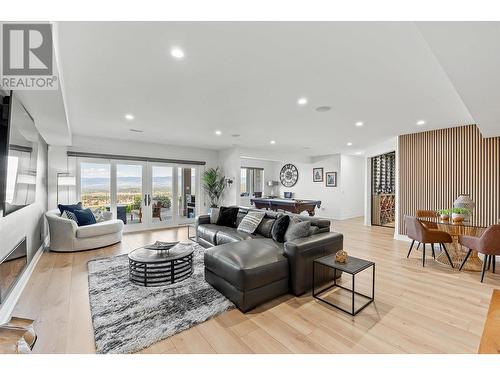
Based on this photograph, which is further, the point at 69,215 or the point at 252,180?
the point at 252,180

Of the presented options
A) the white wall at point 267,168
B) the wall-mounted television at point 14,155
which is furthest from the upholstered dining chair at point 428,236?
the white wall at point 267,168

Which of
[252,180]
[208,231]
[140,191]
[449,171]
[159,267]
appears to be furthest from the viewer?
[252,180]

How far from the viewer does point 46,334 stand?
1973mm

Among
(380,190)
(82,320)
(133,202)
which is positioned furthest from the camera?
(380,190)

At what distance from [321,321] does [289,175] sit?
28.3 feet

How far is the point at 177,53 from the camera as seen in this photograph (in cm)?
212

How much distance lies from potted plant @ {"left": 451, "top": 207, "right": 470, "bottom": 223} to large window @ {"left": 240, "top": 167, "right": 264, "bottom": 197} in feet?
25.7

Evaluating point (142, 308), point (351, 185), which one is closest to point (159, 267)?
point (142, 308)

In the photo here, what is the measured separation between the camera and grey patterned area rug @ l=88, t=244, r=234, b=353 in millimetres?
1905

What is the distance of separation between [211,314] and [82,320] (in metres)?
1.23

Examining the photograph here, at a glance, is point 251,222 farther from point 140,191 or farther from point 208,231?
point 140,191

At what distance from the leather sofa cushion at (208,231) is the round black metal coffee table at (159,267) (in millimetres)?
1009

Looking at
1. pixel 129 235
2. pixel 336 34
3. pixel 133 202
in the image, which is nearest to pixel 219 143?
pixel 133 202
